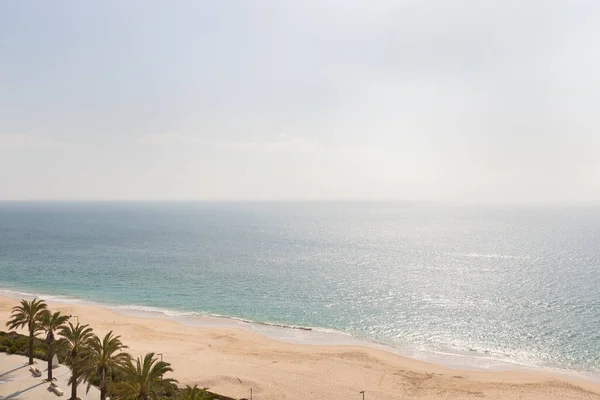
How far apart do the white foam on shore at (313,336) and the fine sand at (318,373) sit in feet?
6.60

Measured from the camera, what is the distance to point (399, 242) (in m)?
191

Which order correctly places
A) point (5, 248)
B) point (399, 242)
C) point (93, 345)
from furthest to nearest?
point (399, 242) → point (5, 248) → point (93, 345)

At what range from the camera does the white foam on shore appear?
172 ft

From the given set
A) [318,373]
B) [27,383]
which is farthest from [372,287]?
[27,383]

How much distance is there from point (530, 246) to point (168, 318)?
512 ft

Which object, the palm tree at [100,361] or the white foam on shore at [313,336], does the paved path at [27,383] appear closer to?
the palm tree at [100,361]

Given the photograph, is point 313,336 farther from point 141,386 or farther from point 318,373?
point 141,386

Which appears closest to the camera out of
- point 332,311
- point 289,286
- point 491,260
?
point 332,311

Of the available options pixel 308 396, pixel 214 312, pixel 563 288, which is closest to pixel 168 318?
pixel 214 312

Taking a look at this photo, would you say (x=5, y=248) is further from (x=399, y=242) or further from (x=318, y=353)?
(x=399, y=242)

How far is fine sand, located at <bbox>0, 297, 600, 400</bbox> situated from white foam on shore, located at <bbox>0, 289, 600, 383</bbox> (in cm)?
201

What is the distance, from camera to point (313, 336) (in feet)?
210

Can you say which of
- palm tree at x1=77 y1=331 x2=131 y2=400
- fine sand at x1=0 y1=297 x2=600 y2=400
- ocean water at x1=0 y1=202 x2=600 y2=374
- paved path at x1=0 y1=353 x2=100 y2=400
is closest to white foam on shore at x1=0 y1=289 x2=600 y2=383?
ocean water at x1=0 y1=202 x2=600 y2=374

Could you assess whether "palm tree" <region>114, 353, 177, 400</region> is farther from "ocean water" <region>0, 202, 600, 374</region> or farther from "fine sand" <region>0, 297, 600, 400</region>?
"ocean water" <region>0, 202, 600, 374</region>
